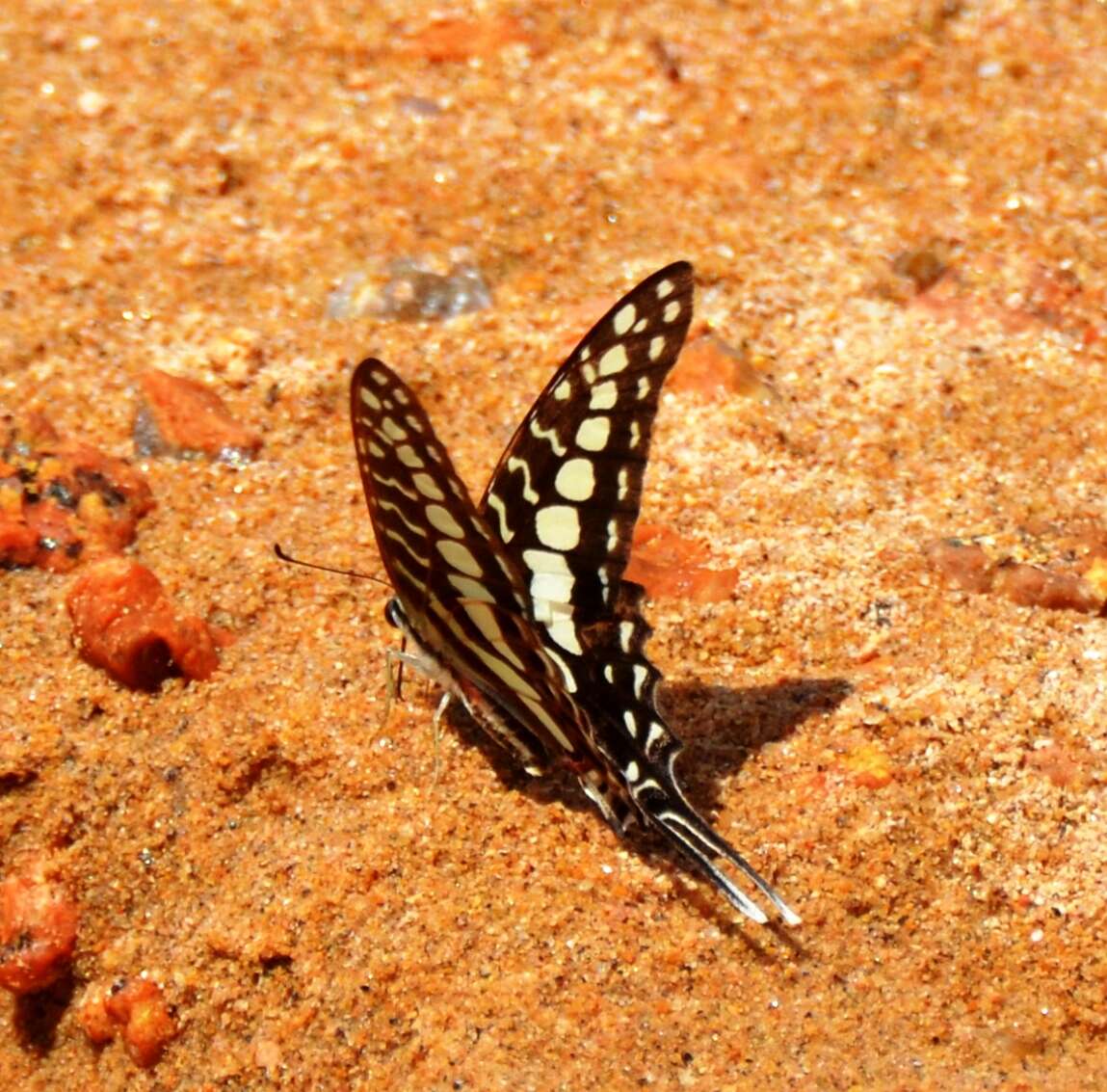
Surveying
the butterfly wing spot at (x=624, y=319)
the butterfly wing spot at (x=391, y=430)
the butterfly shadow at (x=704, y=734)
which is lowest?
the butterfly shadow at (x=704, y=734)

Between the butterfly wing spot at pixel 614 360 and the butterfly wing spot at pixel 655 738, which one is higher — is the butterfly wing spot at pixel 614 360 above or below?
above

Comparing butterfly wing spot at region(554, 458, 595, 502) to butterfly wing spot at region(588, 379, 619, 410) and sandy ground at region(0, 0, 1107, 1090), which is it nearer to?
butterfly wing spot at region(588, 379, 619, 410)

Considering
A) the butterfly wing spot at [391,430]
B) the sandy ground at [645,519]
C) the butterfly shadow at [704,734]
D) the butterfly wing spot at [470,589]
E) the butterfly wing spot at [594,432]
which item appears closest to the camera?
the butterfly wing spot at [391,430]

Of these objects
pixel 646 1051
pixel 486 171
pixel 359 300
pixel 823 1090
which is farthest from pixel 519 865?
pixel 486 171

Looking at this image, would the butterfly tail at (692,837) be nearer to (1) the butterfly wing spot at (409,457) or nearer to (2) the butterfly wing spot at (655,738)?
(2) the butterfly wing spot at (655,738)

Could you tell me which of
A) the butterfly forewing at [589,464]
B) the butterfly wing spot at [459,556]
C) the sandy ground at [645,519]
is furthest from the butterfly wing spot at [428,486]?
the sandy ground at [645,519]

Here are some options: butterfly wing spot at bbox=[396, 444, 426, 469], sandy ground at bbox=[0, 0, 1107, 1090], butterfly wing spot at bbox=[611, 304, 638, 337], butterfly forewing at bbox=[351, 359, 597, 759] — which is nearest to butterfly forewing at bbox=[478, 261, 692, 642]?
butterfly wing spot at bbox=[611, 304, 638, 337]

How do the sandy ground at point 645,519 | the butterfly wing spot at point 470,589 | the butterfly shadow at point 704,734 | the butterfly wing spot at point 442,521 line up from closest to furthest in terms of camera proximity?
the butterfly wing spot at point 442,521 → the butterfly wing spot at point 470,589 → the sandy ground at point 645,519 → the butterfly shadow at point 704,734

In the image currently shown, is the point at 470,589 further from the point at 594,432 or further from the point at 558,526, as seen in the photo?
the point at 594,432
